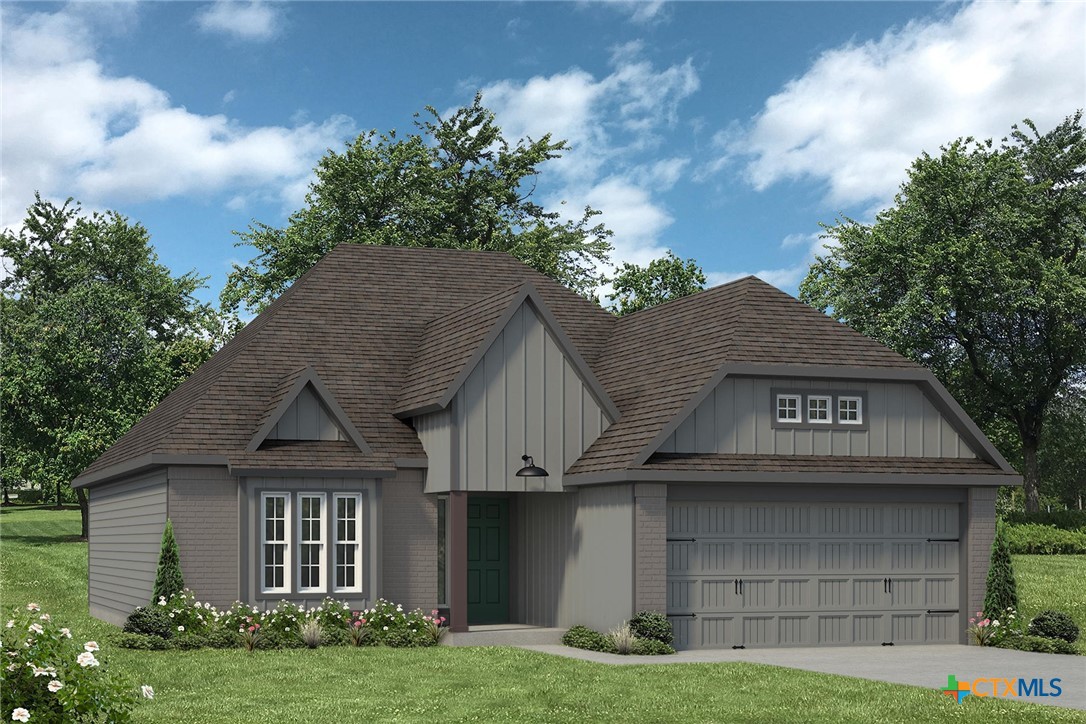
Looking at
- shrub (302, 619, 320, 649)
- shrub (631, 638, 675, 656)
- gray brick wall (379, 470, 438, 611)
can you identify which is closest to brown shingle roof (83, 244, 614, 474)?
gray brick wall (379, 470, 438, 611)

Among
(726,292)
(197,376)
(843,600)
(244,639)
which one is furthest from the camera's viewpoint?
(197,376)

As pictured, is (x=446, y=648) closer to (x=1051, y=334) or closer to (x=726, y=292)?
(x=726, y=292)

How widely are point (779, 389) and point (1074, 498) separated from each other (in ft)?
307

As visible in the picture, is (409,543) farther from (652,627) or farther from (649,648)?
(649,648)

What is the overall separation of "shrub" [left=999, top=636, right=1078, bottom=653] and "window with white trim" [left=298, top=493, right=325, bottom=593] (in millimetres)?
11818

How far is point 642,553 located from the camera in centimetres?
2297

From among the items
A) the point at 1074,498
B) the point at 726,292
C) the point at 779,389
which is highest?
the point at 726,292

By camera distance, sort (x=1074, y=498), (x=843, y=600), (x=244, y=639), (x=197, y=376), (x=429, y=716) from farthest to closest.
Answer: (x=1074, y=498), (x=197, y=376), (x=843, y=600), (x=244, y=639), (x=429, y=716)

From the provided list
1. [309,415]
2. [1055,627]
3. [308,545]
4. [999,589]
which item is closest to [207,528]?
[308,545]

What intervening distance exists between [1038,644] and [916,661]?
3213 mm

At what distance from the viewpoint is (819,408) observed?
2488 cm

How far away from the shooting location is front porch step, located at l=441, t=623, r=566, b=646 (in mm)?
24250

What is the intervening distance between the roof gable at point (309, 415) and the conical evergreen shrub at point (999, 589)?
1117 cm

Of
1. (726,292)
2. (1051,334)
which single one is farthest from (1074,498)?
(726,292)
